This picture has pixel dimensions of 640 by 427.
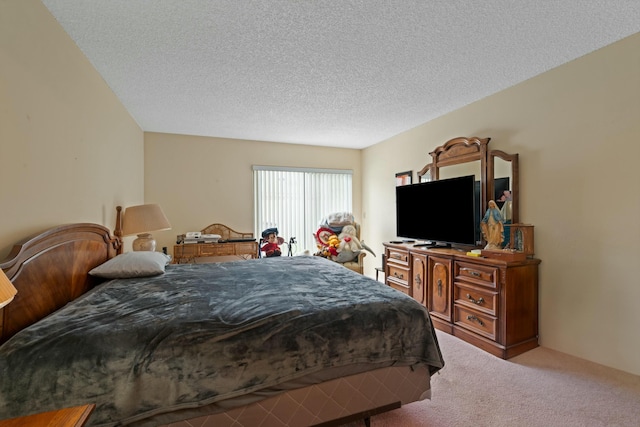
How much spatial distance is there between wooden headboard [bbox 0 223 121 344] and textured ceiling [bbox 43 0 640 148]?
142 cm

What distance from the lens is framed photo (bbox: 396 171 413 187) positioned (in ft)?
13.8

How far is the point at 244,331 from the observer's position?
137 centimetres

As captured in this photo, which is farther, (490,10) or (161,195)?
(161,195)

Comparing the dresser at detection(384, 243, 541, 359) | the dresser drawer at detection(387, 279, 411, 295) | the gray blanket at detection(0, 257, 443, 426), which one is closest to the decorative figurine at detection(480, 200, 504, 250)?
the dresser at detection(384, 243, 541, 359)

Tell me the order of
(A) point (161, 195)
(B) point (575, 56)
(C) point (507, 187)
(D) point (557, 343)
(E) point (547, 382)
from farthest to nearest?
(A) point (161, 195) → (C) point (507, 187) → (D) point (557, 343) → (B) point (575, 56) → (E) point (547, 382)

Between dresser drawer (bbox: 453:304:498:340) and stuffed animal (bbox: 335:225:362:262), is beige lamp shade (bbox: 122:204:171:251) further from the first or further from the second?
dresser drawer (bbox: 453:304:498:340)

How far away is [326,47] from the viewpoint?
215cm

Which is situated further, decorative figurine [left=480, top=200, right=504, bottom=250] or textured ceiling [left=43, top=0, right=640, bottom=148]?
decorative figurine [left=480, top=200, right=504, bottom=250]

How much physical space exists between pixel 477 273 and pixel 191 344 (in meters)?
→ 2.50

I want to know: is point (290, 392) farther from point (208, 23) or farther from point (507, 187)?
point (507, 187)

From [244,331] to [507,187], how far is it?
2.86 m

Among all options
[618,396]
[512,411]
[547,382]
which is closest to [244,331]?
[512,411]

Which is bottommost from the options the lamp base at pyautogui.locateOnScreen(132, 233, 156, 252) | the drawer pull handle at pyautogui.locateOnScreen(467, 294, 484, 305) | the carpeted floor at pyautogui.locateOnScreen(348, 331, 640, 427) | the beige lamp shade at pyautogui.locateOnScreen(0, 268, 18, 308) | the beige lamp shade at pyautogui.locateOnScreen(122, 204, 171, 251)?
the carpeted floor at pyautogui.locateOnScreen(348, 331, 640, 427)

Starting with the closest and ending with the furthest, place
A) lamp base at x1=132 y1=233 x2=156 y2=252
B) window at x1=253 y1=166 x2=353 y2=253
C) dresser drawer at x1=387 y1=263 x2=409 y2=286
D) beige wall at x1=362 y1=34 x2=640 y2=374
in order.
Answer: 1. beige wall at x1=362 y1=34 x2=640 y2=374
2. lamp base at x1=132 y1=233 x2=156 y2=252
3. dresser drawer at x1=387 y1=263 x2=409 y2=286
4. window at x1=253 y1=166 x2=353 y2=253
